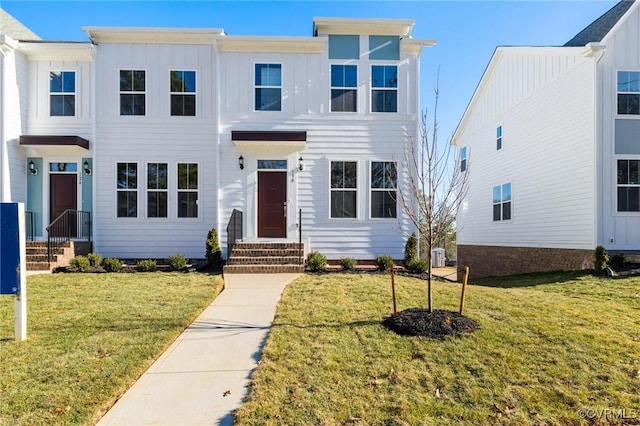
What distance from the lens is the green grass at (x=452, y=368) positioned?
3209 millimetres

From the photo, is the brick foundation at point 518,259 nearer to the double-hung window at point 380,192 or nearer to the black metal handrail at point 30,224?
the double-hung window at point 380,192

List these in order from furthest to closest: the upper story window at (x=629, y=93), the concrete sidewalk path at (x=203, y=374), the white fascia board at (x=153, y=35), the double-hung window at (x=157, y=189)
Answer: the double-hung window at (x=157, y=189)
the white fascia board at (x=153, y=35)
the upper story window at (x=629, y=93)
the concrete sidewalk path at (x=203, y=374)

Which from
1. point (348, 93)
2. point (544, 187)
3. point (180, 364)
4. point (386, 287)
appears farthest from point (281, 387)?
point (544, 187)

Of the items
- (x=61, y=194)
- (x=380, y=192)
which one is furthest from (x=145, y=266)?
(x=380, y=192)

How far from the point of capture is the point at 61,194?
39.3 feet

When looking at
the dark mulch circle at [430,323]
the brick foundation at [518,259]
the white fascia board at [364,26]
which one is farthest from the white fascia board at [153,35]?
the brick foundation at [518,259]

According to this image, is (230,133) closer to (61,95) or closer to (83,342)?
(61,95)

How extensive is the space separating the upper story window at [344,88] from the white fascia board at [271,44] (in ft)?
2.71

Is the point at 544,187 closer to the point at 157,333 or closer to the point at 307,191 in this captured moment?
the point at 307,191

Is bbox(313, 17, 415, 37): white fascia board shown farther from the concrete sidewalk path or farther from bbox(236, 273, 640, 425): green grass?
the concrete sidewalk path

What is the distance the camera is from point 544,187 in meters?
13.3

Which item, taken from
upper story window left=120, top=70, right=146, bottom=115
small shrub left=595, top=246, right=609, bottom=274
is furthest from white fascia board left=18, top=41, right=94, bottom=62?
small shrub left=595, top=246, right=609, bottom=274

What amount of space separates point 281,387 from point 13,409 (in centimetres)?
221

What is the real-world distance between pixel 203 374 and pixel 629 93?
1340 centimetres
